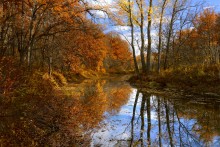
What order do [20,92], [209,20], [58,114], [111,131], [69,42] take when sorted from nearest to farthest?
[111,131] → [58,114] → [20,92] → [69,42] → [209,20]

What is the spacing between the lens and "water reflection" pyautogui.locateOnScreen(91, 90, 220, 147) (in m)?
6.61

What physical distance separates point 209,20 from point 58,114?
133 feet

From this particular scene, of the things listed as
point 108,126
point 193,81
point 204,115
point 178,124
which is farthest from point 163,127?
point 193,81

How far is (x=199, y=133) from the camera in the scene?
7.36 meters

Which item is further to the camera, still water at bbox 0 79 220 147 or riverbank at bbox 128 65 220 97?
riverbank at bbox 128 65 220 97

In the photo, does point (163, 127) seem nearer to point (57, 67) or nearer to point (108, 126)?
point (108, 126)

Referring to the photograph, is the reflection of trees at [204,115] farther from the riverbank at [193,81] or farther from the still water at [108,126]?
the riverbank at [193,81]

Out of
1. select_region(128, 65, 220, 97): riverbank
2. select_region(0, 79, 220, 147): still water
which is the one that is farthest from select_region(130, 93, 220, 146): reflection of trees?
select_region(128, 65, 220, 97): riverbank

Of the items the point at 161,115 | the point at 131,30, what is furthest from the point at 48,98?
the point at 131,30

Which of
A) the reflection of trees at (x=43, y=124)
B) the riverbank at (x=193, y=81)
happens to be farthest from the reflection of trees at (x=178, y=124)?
the riverbank at (x=193, y=81)

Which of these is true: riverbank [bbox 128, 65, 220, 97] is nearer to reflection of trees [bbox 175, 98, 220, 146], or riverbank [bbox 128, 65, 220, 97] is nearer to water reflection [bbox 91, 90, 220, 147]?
reflection of trees [bbox 175, 98, 220, 146]

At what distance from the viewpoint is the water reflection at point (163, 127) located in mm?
6605

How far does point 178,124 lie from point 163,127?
73 centimetres

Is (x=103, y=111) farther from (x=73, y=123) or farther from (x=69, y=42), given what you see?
(x=69, y=42)
